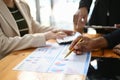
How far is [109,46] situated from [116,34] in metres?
0.09

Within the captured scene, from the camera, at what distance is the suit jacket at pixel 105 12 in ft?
5.43

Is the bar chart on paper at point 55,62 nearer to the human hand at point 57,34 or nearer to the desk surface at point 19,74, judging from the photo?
the desk surface at point 19,74

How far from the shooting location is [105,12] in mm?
1698

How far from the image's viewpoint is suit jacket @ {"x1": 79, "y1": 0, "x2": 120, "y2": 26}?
1.66 m

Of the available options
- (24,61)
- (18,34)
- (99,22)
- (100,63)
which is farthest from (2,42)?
(99,22)

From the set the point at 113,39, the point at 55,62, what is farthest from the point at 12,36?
the point at 113,39

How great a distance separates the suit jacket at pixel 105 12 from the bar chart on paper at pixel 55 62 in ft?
2.10

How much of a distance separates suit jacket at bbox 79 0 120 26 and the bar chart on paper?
2.10ft

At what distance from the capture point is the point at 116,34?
4.04 feet

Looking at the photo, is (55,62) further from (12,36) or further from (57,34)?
(12,36)

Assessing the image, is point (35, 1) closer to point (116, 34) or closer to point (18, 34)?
point (18, 34)

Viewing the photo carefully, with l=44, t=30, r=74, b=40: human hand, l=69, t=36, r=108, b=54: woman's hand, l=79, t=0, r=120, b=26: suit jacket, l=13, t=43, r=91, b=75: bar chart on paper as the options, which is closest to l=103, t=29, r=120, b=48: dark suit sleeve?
l=69, t=36, r=108, b=54: woman's hand

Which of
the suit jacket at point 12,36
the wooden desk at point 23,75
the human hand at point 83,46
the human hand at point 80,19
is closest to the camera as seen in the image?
the wooden desk at point 23,75

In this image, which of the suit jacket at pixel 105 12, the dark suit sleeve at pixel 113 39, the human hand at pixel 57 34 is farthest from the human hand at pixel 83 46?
the suit jacket at pixel 105 12
